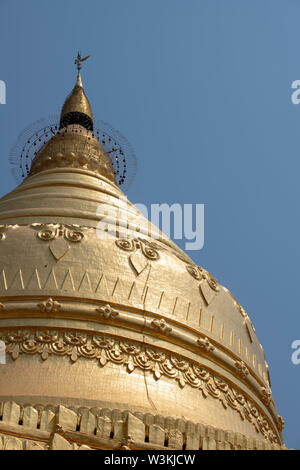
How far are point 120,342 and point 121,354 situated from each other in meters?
0.25

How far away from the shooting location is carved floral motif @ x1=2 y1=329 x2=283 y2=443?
15.2m

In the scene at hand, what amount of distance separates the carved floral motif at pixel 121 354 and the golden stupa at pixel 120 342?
0.02m

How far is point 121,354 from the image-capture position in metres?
15.5

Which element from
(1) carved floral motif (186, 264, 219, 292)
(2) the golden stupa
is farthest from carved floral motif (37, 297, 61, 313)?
(1) carved floral motif (186, 264, 219, 292)

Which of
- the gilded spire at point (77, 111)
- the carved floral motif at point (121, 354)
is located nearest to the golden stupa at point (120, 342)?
the carved floral motif at point (121, 354)

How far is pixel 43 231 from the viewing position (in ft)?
56.8

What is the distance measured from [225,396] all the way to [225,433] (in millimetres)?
3216

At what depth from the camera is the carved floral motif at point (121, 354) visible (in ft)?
49.8

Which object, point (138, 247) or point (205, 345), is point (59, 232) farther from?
point (205, 345)

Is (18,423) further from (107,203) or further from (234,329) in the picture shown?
(107,203)

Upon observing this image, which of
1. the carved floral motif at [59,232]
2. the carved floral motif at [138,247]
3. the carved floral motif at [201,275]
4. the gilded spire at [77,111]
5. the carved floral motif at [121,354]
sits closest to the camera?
the carved floral motif at [121,354]

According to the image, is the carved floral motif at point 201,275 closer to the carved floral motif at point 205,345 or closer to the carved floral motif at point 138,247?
the carved floral motif at point 138,247

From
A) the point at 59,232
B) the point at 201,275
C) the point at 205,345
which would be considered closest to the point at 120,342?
the point at 205,345

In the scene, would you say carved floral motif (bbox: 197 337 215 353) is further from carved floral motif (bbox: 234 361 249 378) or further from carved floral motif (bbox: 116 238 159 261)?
carved floral motif (bbox: 116 238 159 261)
